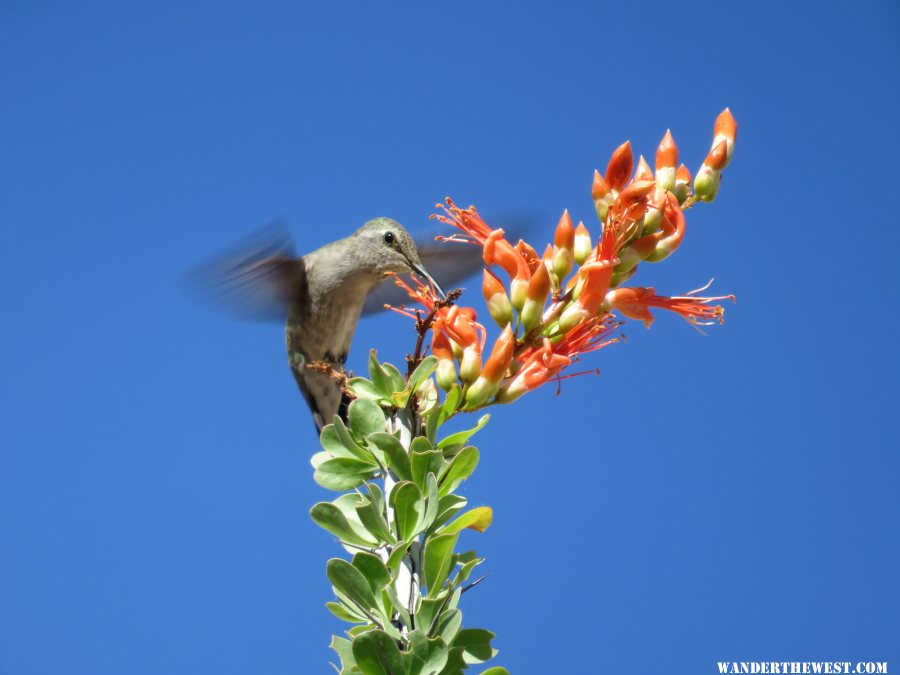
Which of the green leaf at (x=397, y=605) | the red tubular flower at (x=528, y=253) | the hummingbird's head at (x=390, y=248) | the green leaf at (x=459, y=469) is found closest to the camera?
the green leaf at (x=397, y=605)

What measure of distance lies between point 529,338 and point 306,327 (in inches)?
138

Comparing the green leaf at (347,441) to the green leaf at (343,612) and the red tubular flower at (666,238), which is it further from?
the red tubular flower at (666,238)

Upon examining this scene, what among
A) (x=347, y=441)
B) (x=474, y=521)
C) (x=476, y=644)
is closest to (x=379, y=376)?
(x=347, y=441)

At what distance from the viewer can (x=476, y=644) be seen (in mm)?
1926

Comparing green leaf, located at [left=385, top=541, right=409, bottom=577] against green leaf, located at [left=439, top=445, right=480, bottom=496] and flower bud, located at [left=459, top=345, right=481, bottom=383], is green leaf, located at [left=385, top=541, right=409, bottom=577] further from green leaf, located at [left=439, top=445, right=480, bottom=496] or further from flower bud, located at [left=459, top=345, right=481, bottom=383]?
flower bud, located at [left=459, top=345, right=481, bottom=383]

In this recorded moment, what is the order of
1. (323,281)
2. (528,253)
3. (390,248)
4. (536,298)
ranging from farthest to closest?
(323,281)
(390,248)
(528,253)
(536,298)

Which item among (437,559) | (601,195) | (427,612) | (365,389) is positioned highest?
(601,195)

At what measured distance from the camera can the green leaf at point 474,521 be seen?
6.47 feet

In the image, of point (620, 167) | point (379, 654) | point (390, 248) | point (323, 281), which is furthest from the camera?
point (323, 281)

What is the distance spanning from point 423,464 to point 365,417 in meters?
0.21

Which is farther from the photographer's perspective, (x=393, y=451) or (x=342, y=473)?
(x=342, y=473)

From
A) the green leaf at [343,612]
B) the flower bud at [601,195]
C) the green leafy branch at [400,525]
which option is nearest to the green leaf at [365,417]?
the green leafy branch at [400,525]

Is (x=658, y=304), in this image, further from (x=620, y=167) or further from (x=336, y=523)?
(x=336, y=523)

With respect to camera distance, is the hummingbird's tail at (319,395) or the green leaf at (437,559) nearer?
the green leaf at (437,559)
